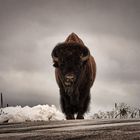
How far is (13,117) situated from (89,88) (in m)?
3.19

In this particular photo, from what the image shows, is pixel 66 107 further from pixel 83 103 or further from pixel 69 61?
pixel 69 61

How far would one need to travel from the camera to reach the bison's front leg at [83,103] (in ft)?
49.6

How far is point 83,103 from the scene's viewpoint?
51.1 ft

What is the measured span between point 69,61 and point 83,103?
160 centimetres

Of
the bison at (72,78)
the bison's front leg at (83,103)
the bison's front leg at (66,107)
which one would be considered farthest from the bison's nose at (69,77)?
the bison's front leg at (83,103)

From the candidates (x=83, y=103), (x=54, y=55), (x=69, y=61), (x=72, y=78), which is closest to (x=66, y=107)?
(x=83, y=103)

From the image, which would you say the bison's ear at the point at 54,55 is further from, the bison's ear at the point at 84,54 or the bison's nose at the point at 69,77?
the bison's nose at the point at 69,77

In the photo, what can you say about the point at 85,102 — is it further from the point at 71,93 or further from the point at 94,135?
the point at 94,135

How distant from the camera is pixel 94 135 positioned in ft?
9.27

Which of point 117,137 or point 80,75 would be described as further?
point 80,75

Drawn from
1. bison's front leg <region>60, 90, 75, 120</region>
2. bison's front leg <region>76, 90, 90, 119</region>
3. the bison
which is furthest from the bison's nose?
bison's front leg <region>76, 90, 90, 119</region>

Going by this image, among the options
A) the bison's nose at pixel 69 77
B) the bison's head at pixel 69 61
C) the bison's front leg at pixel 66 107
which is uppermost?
the bison's head at pixel 69 61

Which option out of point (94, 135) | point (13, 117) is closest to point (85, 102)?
point (13, 117)

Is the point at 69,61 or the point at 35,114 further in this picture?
the point at 35,114
